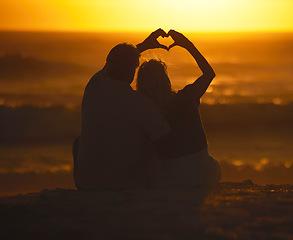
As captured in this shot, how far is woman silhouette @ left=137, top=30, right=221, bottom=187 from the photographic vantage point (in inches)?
172

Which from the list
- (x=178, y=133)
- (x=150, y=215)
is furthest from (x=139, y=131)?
(x=150, y=215)

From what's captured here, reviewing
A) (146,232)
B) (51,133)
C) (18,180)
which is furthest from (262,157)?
(146,232)

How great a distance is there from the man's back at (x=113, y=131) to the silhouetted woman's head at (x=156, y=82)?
23 centimetres

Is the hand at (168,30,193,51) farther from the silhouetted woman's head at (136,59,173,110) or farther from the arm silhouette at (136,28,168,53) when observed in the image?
the silhouetted woman's head at (136,59,173,110)

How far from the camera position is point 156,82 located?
172 inches

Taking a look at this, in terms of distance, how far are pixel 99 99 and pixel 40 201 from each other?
0.86 meters

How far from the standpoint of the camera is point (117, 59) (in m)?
4.21

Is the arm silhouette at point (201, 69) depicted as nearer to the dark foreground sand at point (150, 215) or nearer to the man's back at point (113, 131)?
the man's back at point (113, 131)

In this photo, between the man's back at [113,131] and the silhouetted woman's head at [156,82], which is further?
the silhouetted woman's head at [156,82]

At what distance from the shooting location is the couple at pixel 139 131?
13.8 feet

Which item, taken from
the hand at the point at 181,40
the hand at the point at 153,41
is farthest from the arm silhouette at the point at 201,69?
the hand at the point at 153,41

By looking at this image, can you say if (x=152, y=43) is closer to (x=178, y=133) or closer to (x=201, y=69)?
(x=201, y=69)

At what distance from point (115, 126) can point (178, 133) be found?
1.61 ft

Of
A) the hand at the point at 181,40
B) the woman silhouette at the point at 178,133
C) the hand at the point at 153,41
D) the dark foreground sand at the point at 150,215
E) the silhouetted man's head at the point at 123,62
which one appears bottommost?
the dark foreground sand at the point at 150,215
